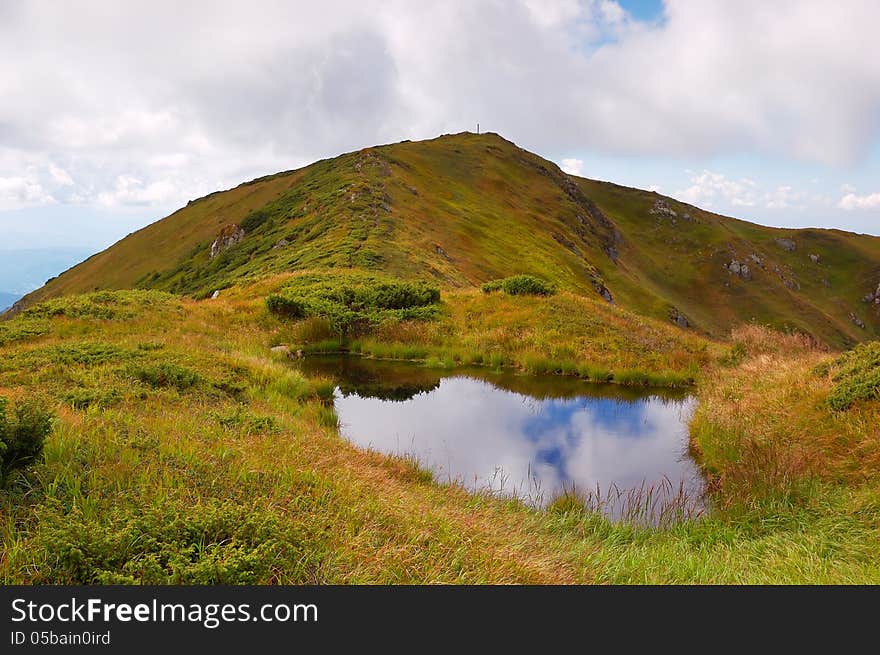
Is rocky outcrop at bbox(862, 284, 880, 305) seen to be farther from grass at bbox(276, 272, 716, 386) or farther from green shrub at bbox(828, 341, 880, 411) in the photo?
green shrub at bbox(828, 341, 880, 411)

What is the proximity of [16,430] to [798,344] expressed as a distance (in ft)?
86.5

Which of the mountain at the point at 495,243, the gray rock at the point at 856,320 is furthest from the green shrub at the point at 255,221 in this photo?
the gray rock at the point at 856,320

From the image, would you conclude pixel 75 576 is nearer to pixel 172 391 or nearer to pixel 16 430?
pixel 16 430

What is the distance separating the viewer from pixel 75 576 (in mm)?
4988

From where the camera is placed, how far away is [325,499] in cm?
743

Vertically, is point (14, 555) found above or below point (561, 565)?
above

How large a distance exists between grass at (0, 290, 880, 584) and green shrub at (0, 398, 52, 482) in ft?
0.52

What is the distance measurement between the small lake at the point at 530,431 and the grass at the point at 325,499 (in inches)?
22.2

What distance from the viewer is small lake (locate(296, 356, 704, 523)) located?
11406mm

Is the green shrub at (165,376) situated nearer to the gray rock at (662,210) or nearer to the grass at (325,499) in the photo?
the grass at (325,499)

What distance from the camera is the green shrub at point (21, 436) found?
21.2ft

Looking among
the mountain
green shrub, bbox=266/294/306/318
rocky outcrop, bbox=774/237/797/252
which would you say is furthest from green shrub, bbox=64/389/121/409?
rocky outcrop, bbox=774/237/797/252

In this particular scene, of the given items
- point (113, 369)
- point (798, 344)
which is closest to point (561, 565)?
point (113, 369)

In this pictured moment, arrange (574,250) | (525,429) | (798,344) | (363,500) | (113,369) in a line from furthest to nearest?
(574,250) < (798,344) < (525,429) < (113,369) < (363,500)
